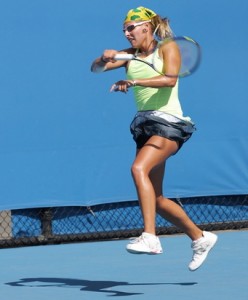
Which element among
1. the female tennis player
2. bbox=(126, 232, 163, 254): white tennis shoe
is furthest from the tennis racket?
bbox=(126, 232, 163, 254): white tennis shoe

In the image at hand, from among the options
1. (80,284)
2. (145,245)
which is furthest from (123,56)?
(80,284)

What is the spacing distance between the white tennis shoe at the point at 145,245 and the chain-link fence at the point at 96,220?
2.66m

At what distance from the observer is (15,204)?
21.6 ft

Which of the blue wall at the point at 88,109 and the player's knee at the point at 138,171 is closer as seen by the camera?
the player's knee at the point at 138,171

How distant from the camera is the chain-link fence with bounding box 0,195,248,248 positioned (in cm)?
679

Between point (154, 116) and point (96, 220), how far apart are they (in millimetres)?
2637

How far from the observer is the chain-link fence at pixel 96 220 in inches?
267

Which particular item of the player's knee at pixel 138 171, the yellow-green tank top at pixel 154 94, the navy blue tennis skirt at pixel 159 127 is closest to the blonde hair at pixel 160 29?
the yellow-green tank top at pixel 154 94

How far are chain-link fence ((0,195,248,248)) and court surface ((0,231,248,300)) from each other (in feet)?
0.62

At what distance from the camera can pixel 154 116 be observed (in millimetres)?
4438

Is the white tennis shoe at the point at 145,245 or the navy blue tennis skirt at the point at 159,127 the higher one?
the navy blue tennis skirt at the point at 159,127

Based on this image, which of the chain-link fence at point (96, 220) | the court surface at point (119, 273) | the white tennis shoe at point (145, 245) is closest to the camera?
the white tennis shoe at point (145, 245)

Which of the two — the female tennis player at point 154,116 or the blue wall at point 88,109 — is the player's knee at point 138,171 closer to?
the female tennis player at point 154,116

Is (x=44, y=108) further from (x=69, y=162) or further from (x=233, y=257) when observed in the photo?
(x=233, y=257)
